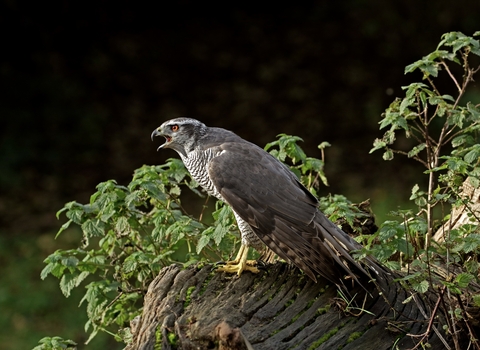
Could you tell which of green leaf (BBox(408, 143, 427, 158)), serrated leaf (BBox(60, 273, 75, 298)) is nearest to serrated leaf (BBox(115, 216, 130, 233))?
serrated leaf (BBox(60, 273, 75, 298))

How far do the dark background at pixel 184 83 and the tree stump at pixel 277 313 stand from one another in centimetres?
467

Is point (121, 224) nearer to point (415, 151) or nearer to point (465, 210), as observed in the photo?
point (415, 151)

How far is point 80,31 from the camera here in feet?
37.9

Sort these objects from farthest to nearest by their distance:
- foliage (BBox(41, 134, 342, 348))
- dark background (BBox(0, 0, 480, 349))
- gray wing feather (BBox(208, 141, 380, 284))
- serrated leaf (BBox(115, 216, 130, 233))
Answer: dark background (BBox(0, 0, 480, 349)) → serrated leaf (BBox(115, 216, 130, 233)) → foliage (BBox(41, 134, 342, 348)) → gray wing feather (BBox(208, 141, 380, 284))

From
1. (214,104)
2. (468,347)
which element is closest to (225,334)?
(468,347)

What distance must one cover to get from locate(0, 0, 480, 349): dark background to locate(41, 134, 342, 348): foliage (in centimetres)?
395

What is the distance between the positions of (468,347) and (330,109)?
7539 mm

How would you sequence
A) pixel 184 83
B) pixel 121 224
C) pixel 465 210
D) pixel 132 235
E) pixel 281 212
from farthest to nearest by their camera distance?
pixel 184 83 < pixel 132 235 < pixel 465 210 < pixel 121 224 < pixel 281 212

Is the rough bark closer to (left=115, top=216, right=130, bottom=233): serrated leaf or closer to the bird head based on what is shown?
the bird head

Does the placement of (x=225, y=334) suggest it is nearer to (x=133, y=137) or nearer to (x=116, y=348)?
(x=116, y=348)

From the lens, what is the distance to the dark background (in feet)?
29.5

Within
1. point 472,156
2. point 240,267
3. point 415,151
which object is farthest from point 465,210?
point 240,267

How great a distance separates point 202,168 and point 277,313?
0.82 meters

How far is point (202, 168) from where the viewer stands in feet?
12.0
